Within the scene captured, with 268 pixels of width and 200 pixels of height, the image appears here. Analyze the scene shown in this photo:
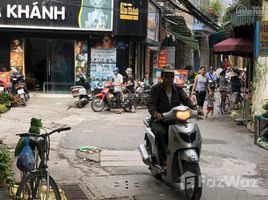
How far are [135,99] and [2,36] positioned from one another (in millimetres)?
7527

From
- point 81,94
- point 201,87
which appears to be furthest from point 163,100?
point 81,94

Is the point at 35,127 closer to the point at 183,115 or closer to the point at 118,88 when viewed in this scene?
the point at 183,115

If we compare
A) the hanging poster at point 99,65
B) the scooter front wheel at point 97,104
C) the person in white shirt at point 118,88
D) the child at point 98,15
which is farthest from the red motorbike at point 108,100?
the child at point 98,15

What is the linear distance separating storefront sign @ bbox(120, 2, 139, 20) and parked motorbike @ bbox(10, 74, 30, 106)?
A: 578cm

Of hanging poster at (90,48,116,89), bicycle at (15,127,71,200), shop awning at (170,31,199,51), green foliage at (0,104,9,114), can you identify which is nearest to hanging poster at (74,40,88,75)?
hanging poster at (90,48,116,89)

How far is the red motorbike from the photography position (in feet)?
59.5

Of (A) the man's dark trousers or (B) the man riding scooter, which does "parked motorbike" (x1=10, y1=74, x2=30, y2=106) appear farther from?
(A) the man's dark trousers

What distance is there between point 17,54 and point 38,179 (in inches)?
730

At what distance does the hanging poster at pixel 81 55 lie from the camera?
22.8 m

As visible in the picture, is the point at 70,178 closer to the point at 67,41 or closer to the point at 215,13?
the point at 67,41

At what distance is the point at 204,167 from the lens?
862cm

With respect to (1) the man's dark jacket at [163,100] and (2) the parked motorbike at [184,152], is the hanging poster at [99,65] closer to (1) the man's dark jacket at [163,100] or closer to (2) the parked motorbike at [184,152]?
(1) the man's dark jacket at [163,100]

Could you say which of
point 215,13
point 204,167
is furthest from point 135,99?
point 215,13

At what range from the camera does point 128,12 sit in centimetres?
2272
